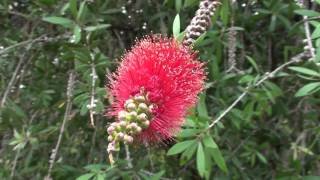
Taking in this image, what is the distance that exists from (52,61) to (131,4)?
1.71ft

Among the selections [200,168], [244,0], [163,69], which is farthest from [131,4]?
[163,69]

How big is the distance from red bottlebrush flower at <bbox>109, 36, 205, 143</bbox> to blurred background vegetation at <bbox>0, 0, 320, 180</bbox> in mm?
854

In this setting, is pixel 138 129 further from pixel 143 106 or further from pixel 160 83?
pixel 160 83

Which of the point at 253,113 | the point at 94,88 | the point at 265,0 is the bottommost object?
the point at 253,113

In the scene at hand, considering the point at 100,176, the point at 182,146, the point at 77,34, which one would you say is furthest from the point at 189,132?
the point at 77,34

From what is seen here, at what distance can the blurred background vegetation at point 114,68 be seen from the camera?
241 centimetres

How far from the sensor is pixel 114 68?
2725mm

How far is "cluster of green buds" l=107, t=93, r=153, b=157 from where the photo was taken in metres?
1.15

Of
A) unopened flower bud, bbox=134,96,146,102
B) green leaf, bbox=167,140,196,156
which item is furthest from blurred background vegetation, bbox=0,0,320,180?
unopened flower bud, bbox=134,96,146,102

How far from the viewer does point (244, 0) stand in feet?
9.55

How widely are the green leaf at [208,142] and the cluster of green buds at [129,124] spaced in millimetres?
718

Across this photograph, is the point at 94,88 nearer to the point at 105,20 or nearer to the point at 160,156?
the point at 105,20

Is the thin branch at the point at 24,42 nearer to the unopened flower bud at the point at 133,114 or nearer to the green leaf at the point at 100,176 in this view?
the green leaf at the point at 100,176

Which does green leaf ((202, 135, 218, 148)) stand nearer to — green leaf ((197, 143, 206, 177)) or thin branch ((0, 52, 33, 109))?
green leaf ((197, 143, 206, 177))
